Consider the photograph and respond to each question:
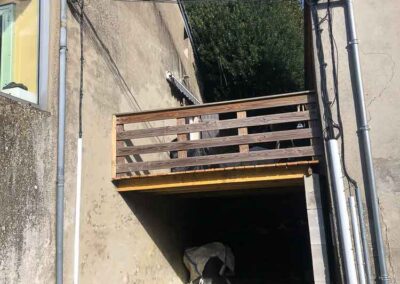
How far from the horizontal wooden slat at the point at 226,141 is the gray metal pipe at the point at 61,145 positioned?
149cm

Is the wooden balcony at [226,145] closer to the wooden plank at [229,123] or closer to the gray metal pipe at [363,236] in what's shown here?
the wooden plank at [229,123]

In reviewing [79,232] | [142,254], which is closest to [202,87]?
[142,254]

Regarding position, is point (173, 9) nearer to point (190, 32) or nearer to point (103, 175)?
point (190, 32)

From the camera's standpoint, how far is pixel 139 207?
7.20 meters

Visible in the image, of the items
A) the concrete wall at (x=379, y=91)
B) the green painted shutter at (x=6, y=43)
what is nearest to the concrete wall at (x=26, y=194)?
the green painted shutter at (x=6, y=43)

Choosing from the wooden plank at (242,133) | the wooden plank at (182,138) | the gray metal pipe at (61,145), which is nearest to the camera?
the gray metal pipe at (61,145)

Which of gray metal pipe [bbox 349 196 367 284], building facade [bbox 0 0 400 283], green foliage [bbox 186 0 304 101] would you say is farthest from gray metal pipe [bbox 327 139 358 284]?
green foliage [bbox 186 0 304 101]

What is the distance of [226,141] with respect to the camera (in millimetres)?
6184

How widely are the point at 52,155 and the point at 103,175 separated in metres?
1.21

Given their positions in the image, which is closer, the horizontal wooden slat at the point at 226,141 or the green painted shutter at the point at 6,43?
the green painted shutter at the point at 6,43

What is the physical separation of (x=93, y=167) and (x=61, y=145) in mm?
851

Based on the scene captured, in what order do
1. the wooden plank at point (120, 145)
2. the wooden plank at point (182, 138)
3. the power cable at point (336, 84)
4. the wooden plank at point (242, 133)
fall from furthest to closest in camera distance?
the wooden plank at point (120, 145)
the wooden plank at point (182, 138)
the wooden plank at point (242, 133)
the power cable at point (336, 84)

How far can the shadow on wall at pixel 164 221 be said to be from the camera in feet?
23.6

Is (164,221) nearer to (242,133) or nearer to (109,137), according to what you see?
(109,137)
